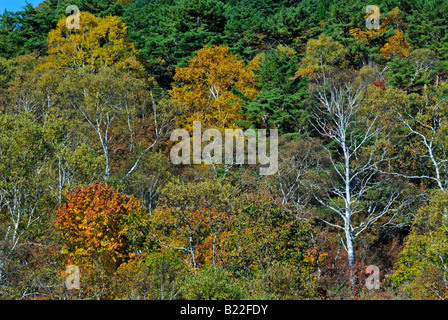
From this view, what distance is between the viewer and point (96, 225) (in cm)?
2395

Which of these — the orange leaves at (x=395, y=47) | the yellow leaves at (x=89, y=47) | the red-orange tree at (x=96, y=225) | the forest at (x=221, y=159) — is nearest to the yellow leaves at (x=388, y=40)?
the orange leaves at (x=395, y=47)

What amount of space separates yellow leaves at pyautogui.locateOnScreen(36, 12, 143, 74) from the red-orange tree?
2012cm

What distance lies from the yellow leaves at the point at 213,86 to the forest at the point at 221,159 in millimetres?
190

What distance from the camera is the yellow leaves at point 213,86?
39750 mm

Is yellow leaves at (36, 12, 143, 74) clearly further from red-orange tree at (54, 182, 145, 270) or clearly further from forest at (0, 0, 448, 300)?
red-orange tree at (54, 182, 145, 270)

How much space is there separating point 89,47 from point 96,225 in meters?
26.0

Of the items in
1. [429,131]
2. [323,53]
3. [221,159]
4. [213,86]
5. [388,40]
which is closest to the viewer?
A: [429,131]

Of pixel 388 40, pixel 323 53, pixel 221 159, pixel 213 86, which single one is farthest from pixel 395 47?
pixel 221 159

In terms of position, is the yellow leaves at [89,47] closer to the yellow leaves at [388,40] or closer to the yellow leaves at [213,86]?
the yellow leaves at [213,86]

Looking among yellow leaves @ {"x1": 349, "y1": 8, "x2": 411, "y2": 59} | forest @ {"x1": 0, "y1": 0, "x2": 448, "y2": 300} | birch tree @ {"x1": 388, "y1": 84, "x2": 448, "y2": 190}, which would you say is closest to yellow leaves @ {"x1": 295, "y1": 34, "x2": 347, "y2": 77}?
forest @ {"x1": 0, "y1": 0, "x2": 448, "y2": 300}

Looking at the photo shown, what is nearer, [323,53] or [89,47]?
[89,47]

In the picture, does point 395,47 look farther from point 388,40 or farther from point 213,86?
point 213,86
